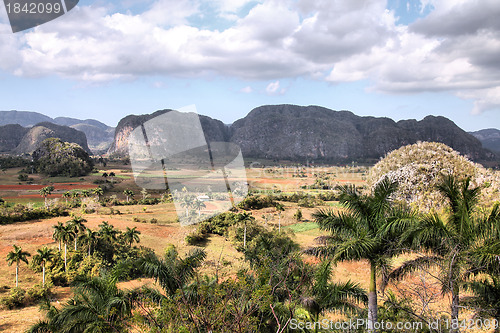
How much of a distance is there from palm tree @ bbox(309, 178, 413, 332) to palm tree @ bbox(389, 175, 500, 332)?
47cm

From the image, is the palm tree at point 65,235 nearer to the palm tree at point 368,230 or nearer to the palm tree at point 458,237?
the palm tree at point 368,230

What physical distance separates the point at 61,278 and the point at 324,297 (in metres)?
20.4

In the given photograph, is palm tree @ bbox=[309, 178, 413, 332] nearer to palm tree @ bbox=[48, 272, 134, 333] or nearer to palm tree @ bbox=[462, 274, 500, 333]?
palm tree @ bbox=[462, 274, 500, 333]

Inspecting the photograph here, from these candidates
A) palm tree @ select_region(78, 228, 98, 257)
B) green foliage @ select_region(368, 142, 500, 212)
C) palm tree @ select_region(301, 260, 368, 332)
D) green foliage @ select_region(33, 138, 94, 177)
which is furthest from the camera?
green foliage @ select_region(33, 138, 94, 177)

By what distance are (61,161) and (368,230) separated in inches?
3650

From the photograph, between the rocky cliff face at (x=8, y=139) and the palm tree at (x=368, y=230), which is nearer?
the palm tree at (x=368, y=230)

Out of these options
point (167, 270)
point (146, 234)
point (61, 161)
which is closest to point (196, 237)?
point (146, 234)

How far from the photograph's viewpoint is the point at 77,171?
83188 mm

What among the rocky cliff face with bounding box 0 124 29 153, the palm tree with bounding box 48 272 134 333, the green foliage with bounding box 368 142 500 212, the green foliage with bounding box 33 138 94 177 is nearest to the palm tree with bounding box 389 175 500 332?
the green foliage with bounding box 368 142 500 212

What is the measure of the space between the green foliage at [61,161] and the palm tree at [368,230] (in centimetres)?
8569

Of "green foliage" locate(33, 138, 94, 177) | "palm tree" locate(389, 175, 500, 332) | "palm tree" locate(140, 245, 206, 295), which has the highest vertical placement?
"green foliage" locate(33, 138, 94, 177)

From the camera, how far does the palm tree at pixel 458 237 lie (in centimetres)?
702

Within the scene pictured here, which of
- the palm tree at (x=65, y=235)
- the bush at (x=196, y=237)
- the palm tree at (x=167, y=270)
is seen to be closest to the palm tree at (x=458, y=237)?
the palm tree at (x=167, y=270)

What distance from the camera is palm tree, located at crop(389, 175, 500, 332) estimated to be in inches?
276
